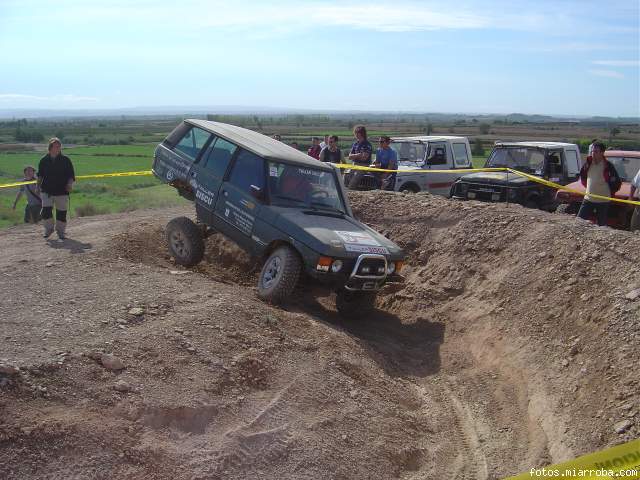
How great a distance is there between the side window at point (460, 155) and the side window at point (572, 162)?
8.64ft

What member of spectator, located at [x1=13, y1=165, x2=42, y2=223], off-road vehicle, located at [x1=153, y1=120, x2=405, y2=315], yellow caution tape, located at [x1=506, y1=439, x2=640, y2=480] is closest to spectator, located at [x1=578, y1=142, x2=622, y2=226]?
off-road vehicle, located at [x1=153, y1=120, x2=405, y2=315]

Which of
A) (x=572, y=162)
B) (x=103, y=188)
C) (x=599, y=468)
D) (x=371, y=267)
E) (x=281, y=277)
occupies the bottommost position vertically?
(x=103, y=188)

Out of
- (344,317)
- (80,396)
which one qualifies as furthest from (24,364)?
(344,317)

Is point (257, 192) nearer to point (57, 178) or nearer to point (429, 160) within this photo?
point (57, 178)

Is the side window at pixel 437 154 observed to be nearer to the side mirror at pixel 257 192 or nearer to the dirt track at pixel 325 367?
the dirt track at pixel 325 367

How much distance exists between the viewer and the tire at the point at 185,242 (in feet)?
31.4

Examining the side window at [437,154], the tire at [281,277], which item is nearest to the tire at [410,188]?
the side window at [437,154]

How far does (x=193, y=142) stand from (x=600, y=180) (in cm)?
610

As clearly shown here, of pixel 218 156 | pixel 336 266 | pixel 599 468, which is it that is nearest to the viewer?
pixel 599 468

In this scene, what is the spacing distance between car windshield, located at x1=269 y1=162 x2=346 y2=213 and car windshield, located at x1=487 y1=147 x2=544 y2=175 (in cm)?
628

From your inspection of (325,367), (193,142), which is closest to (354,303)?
(325,367)

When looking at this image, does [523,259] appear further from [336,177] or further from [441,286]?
[336,177]

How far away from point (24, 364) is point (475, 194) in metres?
9.84

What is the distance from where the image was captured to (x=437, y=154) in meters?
15.9
